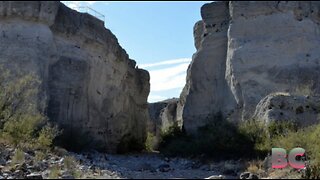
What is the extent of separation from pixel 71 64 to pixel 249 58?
8.84m

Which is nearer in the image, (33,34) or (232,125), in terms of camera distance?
(232,125)

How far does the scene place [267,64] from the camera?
24719 millimetres

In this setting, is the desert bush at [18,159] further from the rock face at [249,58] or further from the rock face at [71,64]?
the rock face at [249,58]

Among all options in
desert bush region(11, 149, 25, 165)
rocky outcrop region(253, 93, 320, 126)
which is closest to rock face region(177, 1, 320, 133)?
rocky outcrop region(253, 93, 320, 126)

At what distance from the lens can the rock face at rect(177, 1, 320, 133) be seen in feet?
79.3

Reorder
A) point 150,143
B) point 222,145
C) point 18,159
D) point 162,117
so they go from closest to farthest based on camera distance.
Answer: point 18,159 → point 222,145 → point 150,143 → point 162,117

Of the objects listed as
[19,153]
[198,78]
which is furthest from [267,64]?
[19,153]

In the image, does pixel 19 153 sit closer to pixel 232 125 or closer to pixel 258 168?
pixel 258 168

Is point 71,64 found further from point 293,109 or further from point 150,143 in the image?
point 150,143

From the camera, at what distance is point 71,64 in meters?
23.4

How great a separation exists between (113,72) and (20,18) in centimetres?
684

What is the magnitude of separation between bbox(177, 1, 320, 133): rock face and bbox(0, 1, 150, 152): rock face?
4.41 meters

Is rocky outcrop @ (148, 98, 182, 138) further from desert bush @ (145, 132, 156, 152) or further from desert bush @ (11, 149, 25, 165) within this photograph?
desert bush @ (11, 149, 25, 165)

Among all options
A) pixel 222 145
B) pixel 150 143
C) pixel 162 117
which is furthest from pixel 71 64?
pixel 162 117
